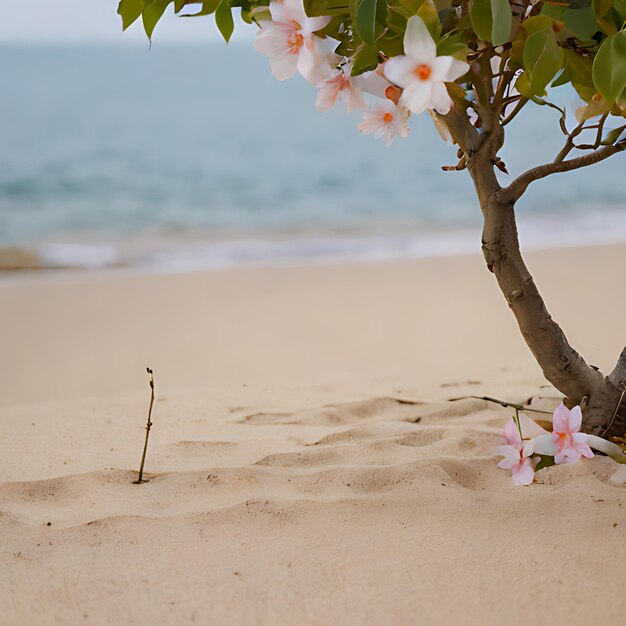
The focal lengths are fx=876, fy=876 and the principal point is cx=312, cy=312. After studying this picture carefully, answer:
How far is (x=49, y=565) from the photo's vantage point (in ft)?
3.88

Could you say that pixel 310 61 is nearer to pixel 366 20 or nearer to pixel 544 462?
pixel 366 20

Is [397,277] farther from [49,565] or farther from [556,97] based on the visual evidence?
[556,97]

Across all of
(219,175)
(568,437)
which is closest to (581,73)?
(568,437)

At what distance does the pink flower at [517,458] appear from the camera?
1.33 metres

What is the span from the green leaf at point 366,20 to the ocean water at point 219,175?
4.23m

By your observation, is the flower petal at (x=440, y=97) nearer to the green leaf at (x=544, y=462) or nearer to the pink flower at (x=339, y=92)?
the pink flower at (x=339, y=92)

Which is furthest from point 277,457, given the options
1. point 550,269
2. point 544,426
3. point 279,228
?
point 279,228

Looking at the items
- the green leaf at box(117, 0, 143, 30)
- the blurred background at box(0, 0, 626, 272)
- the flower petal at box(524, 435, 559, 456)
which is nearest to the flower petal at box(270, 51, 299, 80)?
the green leaf at box(117, 0, 143, 30)

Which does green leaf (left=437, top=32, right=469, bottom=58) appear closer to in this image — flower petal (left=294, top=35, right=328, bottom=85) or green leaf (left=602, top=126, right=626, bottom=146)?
flower petal (left=294, top=35, right=328, bottom=85)

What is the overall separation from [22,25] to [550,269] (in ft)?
40.2

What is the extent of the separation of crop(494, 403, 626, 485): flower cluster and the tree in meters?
0.20

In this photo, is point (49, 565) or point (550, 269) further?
point (550, 269)

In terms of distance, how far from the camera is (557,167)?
4.41 ft

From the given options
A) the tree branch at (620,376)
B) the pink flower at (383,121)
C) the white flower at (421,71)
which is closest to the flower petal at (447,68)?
the white flower at (421,71)
